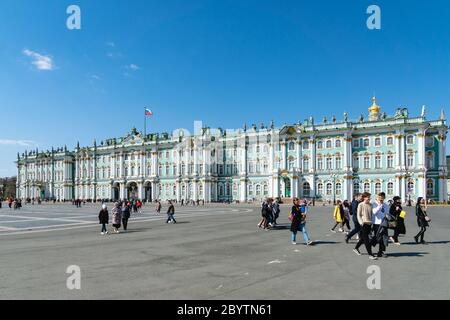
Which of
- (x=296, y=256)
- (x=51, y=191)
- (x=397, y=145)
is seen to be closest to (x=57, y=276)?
(x=296, y=256)

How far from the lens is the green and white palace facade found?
63.6m

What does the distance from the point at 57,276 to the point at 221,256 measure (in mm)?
5044

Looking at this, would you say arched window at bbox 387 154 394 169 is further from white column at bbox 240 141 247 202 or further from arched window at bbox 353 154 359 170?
white column at bbox 240 141 247 202

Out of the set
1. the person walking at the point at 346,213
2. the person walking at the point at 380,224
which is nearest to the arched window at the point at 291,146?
the person walking at the point at 346,213

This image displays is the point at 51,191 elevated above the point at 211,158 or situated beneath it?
situated beneath

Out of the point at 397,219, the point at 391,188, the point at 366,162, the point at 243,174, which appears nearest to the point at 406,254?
the point at 397,219

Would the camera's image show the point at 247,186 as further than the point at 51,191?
No

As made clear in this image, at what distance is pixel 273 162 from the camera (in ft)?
249

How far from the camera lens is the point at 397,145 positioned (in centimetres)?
6444

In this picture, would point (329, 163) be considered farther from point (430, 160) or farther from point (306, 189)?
point (430, 160)

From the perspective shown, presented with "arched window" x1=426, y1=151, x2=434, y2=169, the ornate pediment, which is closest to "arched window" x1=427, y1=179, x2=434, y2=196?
"arched window" x1=426, y1=151, x2=434, y2=169

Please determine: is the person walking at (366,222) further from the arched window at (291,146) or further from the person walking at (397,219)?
the arched window at (291,146)
